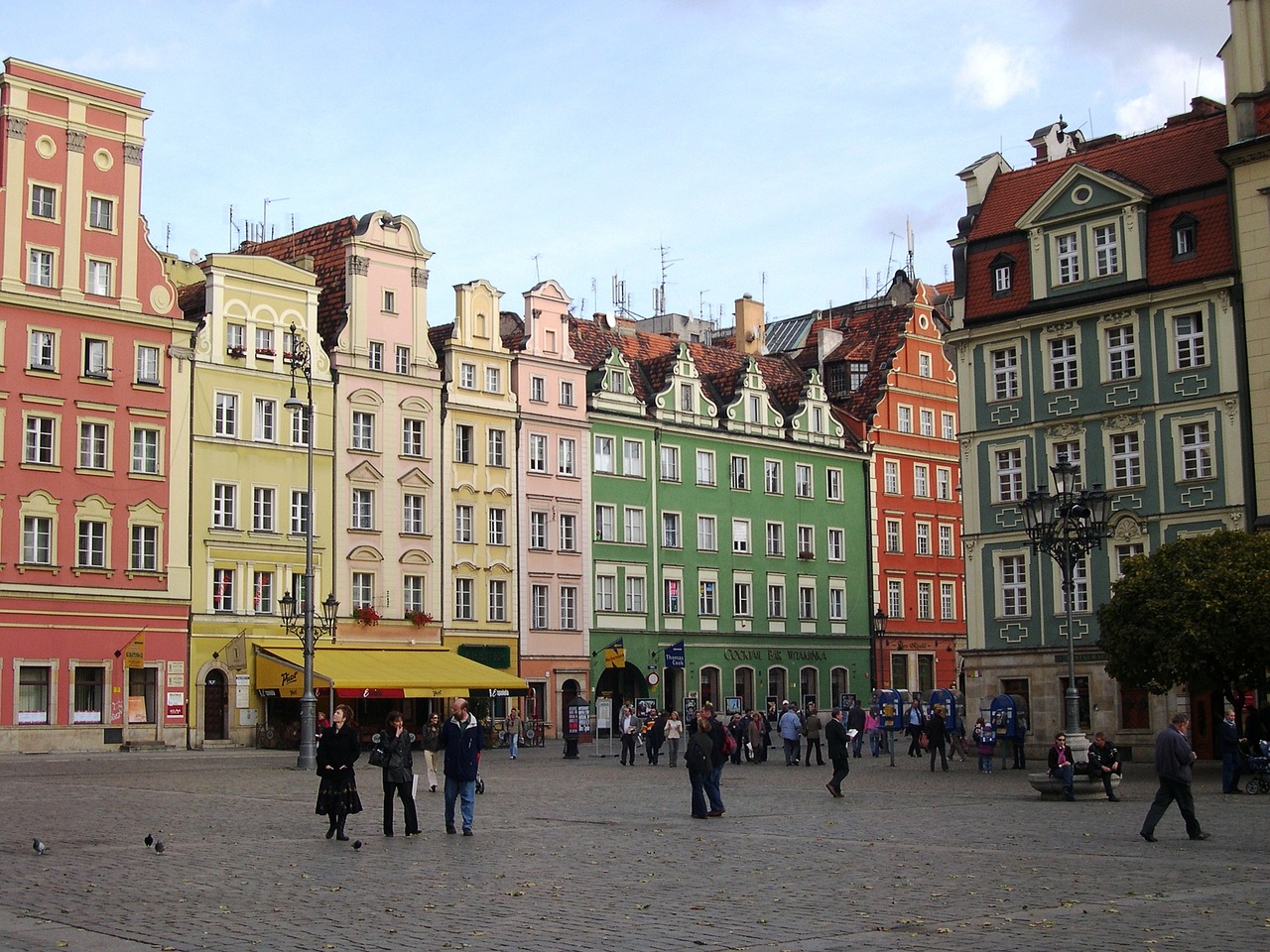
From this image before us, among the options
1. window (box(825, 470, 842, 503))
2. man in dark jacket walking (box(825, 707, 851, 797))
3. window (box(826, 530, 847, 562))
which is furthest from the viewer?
window (box(825, 470, 842, 503))

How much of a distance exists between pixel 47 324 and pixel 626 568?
2637 cm

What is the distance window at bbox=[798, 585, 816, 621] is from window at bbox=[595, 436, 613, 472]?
1243 cm

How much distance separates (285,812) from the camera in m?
26.7

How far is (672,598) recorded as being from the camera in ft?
234

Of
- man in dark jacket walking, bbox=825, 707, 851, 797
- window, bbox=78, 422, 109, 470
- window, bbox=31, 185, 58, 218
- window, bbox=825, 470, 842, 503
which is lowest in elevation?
man in dark jacket walking, bbox=825, 707, 851, 797

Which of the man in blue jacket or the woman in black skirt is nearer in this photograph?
the woman in black skirt

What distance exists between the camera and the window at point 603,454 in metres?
69.4

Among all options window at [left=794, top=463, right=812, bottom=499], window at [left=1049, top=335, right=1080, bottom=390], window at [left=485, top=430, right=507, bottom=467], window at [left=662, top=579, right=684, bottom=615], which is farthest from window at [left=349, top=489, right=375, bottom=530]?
window at [left=1049, top=335, right=1080, bottom=390]

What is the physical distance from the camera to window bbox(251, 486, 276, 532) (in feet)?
191

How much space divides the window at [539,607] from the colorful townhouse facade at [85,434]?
605 inches

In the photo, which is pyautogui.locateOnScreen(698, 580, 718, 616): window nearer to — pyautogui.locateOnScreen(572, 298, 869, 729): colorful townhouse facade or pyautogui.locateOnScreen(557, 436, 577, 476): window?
pyautogui.locateOnScreen(572, 298, 869, 729): colorful townhouse facade

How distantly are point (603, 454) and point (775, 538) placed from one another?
35.1 feet

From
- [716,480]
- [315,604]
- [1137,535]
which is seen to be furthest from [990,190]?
[315,604]

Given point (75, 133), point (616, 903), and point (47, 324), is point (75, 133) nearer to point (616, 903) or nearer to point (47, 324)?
point (47, 324)
